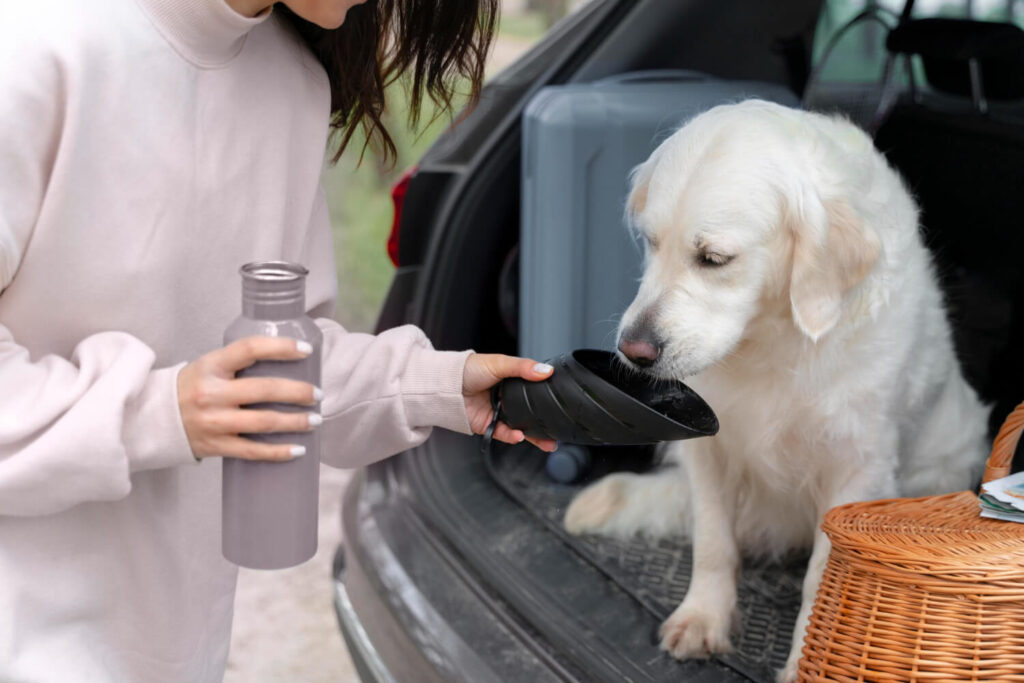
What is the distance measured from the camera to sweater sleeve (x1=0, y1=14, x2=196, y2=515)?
2.97ft

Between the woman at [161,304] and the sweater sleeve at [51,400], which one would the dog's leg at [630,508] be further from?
the sweater sleeve at [51,400]

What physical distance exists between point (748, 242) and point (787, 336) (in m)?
0.20

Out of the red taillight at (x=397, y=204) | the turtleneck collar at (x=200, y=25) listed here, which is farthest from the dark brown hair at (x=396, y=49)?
the red taillight at (x=397, y=204)

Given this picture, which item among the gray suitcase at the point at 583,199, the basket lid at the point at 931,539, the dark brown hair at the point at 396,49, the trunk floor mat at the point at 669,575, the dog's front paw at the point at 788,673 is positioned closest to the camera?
the basket lid at the point at 931,539

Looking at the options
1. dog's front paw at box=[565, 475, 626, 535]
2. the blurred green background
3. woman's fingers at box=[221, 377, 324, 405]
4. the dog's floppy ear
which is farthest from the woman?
the blurred green background

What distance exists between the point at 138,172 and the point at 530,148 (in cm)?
118

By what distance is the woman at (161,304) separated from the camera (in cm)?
92

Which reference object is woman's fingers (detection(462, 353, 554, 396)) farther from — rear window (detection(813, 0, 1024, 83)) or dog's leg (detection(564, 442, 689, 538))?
rear window (detection(813, 0, 1024, 83))

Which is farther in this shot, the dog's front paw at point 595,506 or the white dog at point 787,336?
the dog's front paw at point 595,506

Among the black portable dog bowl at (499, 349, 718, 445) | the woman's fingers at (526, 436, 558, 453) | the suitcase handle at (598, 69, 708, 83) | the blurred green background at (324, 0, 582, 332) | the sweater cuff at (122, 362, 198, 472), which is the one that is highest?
the suitcase handle at (598, 69, 708, 83)

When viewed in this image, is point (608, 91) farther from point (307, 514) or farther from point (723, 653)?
point (307, 514)

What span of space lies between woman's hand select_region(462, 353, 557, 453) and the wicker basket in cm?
41

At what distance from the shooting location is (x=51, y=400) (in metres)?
0.92

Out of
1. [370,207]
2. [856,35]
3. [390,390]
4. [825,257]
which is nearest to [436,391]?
[390,390]
